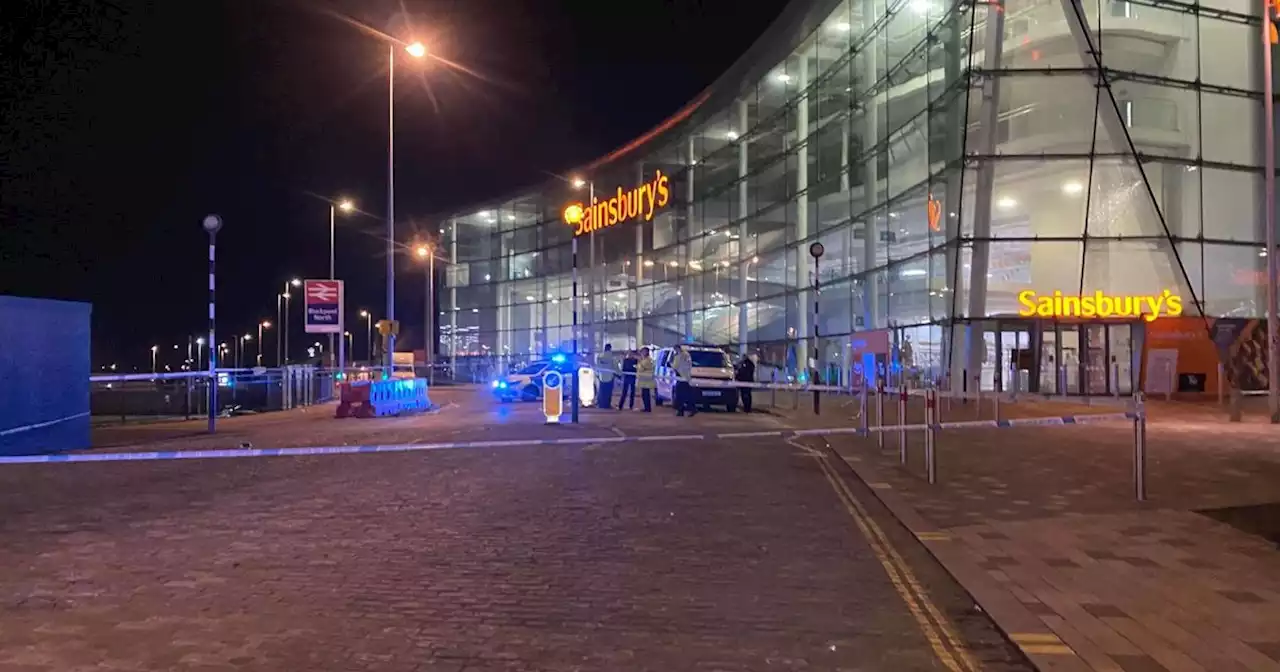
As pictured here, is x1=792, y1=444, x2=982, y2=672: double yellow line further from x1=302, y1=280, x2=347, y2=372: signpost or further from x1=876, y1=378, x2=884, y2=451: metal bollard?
x1=302, y1=280, x2=347, y2=372: signpost

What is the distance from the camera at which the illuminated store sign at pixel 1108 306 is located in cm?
2839

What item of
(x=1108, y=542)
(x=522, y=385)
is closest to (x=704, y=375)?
(x=522, y=385)

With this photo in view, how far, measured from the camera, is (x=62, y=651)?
17.2 feet

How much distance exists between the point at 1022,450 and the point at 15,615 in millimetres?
13506

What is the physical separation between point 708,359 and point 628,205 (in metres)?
27.5

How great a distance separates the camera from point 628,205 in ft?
172

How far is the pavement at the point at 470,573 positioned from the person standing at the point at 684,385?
10933 mm

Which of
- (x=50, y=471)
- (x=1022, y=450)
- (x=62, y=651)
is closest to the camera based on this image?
(x=62, y=651)

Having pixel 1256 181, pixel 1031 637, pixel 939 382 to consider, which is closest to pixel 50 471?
pixel 1031 637

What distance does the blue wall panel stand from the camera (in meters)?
14.1

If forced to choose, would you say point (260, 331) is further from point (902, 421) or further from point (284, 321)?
point (902, 421)

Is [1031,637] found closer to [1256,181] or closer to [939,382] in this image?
[939,382]

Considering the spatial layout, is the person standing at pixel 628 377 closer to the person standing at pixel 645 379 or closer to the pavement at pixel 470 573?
the person standing at pixel 645 379

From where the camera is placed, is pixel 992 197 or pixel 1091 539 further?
pixel 992 197
